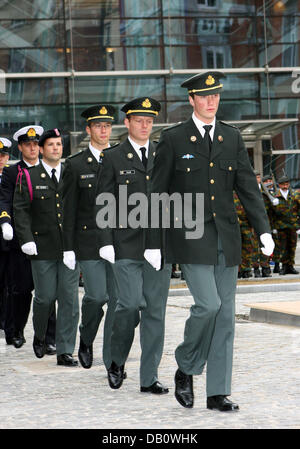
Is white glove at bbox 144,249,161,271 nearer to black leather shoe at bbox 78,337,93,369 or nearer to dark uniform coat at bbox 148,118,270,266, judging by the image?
dark uniform coat at bbox 148,118,270,266

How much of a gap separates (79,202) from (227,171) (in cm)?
213

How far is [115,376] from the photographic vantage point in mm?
6918

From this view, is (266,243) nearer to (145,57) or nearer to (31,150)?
(31,150)

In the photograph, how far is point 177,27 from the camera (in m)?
28.6

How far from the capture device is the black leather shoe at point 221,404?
229 inches

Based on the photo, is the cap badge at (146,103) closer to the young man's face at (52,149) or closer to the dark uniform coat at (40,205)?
the young man's face at (52,149)

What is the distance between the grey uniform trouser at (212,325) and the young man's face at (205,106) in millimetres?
803

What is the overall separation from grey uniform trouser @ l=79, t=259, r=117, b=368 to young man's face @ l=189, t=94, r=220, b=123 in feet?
6.37

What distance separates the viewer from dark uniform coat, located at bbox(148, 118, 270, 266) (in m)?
5.96

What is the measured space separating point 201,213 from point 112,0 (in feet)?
75.8

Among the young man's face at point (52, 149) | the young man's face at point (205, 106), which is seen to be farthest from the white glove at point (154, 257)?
the young man's face at point (52, 149)

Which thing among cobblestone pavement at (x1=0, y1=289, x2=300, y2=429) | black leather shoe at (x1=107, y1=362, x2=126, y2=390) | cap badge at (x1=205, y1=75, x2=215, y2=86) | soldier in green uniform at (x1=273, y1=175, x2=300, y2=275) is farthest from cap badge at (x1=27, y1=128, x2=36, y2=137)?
soldier in green uniform at (x1=273, y1=175, x2=300, y2=275)

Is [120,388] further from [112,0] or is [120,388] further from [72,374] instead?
[112,0]
